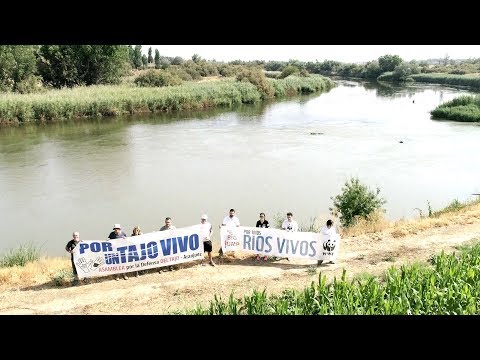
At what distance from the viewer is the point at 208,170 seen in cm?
2172

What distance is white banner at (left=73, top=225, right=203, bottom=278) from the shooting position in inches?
400

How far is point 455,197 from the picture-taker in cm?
1834

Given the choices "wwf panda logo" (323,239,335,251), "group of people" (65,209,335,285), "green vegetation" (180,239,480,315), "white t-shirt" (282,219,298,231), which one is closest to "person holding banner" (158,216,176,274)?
"group of people" (65,209,335,285)

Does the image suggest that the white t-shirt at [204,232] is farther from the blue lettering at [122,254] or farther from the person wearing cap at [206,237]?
the blue lettering at [122,254]

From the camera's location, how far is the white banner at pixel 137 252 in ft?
33.3

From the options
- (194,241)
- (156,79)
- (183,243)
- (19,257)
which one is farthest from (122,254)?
(156,79)

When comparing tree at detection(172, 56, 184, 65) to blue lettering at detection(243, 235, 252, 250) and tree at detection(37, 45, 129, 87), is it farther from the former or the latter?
blue lettering at detection(243, 235, 252, 250)

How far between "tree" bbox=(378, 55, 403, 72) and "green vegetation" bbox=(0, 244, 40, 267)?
93729 millimetres

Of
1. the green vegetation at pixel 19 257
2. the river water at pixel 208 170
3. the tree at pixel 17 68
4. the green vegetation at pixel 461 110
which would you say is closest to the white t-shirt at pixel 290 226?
the river water at pixel 208 170

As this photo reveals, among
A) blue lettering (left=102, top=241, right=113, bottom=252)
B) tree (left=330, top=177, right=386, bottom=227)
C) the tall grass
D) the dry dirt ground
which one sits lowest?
the dry dirt ground

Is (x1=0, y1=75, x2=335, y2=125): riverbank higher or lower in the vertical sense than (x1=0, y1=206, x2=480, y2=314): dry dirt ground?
higher
